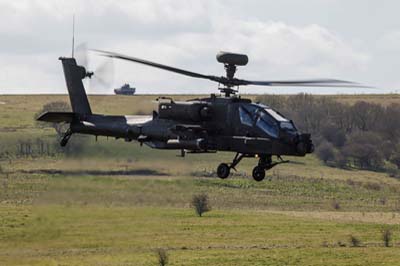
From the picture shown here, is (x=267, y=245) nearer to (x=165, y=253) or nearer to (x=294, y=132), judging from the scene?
(x=165, y=253)

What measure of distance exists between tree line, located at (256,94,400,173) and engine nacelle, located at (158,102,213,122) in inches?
3414

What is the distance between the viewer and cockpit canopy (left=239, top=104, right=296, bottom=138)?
146ft

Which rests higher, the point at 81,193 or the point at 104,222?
the point at 81,193

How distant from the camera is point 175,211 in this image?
357 ft

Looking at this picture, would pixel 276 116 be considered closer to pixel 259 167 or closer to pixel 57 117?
pixel 259 167

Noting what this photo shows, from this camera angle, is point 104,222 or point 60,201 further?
point 104,222

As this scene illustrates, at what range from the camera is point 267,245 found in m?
94.5

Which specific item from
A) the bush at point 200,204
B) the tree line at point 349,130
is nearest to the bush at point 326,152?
the tree line at point 349,130

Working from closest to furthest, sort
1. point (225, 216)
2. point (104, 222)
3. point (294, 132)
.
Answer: point (294, 132)
point (104, 222)
point (225, 216)

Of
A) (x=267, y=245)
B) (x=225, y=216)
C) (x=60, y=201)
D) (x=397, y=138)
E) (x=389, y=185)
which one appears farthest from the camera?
(x=397, y=138)

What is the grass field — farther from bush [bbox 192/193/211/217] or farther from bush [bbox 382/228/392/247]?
bush [bbox 192/193/211/217]

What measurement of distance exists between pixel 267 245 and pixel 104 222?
17.3 m

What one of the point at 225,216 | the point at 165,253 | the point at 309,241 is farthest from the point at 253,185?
the point at 165,253

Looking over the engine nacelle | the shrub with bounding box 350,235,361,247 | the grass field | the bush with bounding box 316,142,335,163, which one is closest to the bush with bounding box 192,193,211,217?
the grass field
